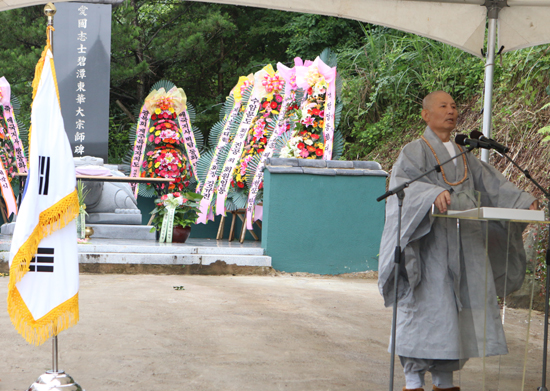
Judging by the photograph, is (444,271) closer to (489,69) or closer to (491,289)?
(491,289)

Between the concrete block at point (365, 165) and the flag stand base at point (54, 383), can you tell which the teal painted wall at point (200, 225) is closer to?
the concrete block at point (365, 165)

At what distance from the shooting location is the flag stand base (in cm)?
259

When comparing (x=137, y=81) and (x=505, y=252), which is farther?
(x=137, y=81)

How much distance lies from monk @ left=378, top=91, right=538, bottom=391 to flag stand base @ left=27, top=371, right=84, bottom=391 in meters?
1.56

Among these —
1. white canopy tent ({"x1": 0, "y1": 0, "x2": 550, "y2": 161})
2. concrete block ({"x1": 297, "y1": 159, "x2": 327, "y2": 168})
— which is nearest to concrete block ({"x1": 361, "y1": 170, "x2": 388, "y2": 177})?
concrete block ({"x1": 297, "y1": 159, "x2": 327, "y2": 168})

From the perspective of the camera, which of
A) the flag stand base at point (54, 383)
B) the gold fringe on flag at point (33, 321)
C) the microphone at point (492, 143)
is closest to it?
the flag stand base at point (54, 383)

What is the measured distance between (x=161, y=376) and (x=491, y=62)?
11.5 feet

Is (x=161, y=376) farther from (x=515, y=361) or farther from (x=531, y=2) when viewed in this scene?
(x=531, y=2)

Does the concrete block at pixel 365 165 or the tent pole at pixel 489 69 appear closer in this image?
the tent pole at pixel 489 69

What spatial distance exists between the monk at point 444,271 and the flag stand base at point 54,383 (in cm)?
156

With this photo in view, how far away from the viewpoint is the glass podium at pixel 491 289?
2684mm

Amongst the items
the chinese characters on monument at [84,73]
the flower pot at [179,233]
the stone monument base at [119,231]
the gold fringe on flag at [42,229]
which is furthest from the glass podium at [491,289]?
the chinese characters on monument at [84,73]

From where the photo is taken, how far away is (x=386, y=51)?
36.8ft

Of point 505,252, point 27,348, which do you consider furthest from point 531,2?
point 27,348
